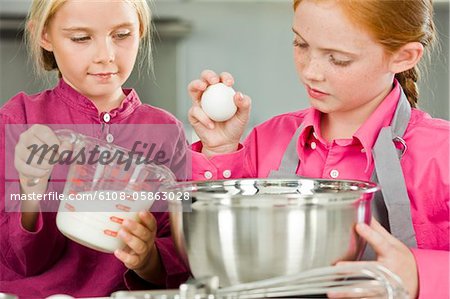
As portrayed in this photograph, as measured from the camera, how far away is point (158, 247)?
1035 millimetres

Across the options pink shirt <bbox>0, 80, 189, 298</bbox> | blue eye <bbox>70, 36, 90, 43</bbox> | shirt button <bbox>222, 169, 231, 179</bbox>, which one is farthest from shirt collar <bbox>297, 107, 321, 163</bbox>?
blue eye <bbox>70, 36, 90, 43</bbox>

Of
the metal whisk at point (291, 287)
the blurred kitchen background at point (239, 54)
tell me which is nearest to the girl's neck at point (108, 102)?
the metal whisk at point (291, 287)

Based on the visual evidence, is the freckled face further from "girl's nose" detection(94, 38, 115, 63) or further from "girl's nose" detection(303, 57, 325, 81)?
"girl's nose" detection(94, 38, 115, 63)

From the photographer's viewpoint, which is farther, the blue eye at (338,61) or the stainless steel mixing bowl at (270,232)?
the blue eye at (338,61)

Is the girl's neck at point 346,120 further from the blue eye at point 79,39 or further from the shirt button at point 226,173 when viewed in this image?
the blue eye at point 79,39

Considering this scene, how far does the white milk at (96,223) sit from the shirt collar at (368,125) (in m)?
0.31

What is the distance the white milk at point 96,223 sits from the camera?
863mm

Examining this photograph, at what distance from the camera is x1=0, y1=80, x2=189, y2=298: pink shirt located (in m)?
1.04

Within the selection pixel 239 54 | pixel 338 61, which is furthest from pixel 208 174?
pixel 239 54

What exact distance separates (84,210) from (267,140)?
1.24ft

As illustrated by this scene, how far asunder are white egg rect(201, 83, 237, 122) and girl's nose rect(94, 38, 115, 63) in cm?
16

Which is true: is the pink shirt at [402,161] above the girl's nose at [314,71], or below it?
below

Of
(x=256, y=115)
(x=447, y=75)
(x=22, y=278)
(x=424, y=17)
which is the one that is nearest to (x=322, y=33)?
(x=424, y=17)

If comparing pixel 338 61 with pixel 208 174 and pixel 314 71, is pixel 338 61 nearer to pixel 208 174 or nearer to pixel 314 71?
pixel 314 71
